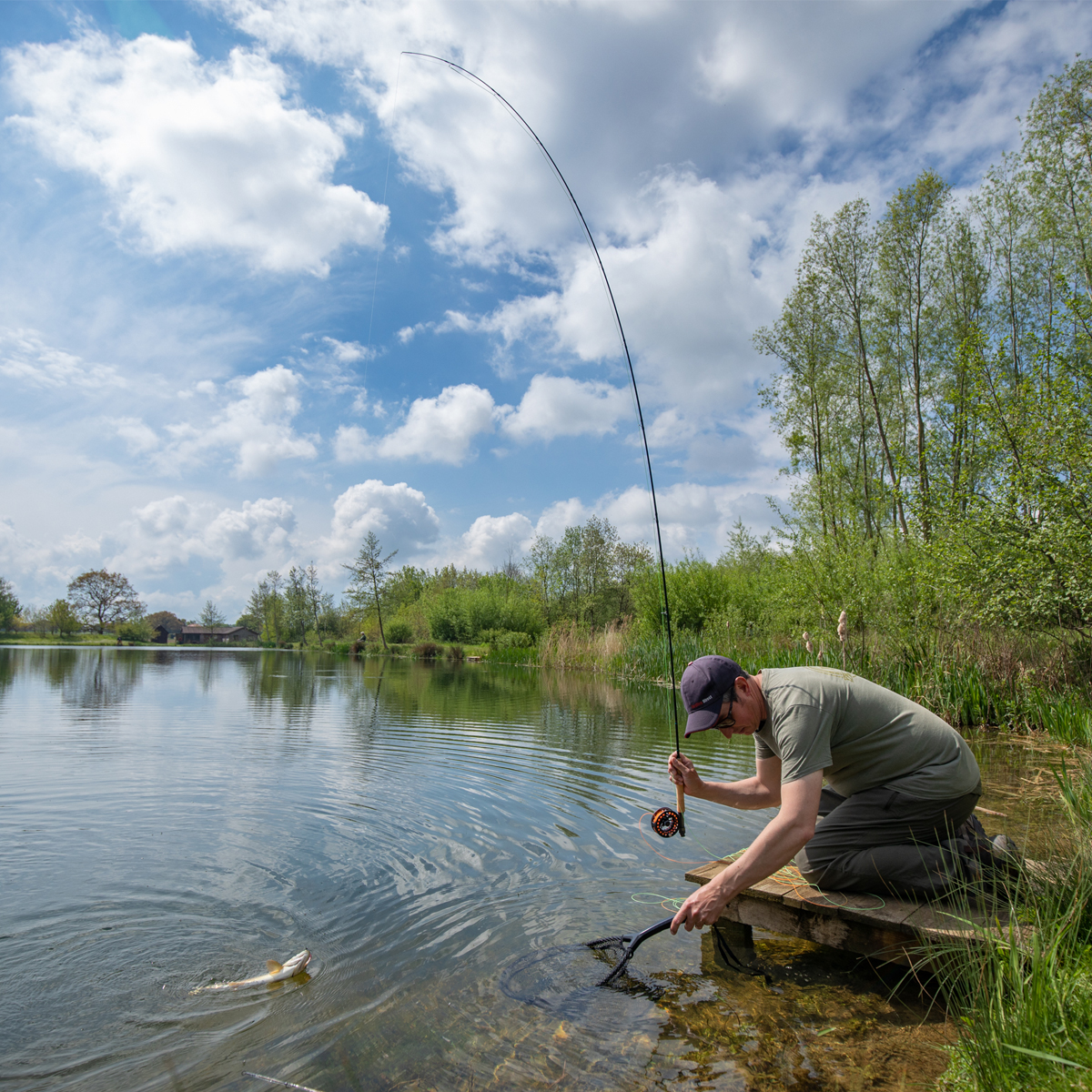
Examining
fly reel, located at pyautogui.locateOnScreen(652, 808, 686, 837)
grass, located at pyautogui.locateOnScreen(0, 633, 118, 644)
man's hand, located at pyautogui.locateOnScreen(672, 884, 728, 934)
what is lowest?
grass, located at pyautogui.locateOnScreen(0, 633, 118, 644)

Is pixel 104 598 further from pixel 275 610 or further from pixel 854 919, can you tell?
pixel 854 919

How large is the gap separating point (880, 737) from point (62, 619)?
92803mm

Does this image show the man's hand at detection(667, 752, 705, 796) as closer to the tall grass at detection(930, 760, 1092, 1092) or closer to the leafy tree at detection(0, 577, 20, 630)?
the tall grass at detection(930, 760, 1092, 1092)

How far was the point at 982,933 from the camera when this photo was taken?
2.78m

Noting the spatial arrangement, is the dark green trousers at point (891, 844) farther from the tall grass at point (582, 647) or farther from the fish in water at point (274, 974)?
the tall grass at point (582, 647)

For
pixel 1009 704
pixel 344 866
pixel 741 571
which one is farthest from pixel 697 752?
pixel 741 571

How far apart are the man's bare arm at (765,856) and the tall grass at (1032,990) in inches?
26.0

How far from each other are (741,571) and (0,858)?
30.1 metres

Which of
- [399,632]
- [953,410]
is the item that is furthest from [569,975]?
[399,632]

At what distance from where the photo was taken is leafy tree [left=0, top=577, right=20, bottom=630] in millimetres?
74938

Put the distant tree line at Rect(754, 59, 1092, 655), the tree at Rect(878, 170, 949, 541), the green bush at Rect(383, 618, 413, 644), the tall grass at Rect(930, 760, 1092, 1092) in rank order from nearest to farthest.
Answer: the tall grass at Rect(930, 760, 1092, 1092) → the distant tree line at Rect(754, 59, 1092, 655) → the tree at Rect(878, 170, 949, 541) → the green bush at Rect(383, 618, 413, 644)

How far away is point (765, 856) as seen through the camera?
2941mm

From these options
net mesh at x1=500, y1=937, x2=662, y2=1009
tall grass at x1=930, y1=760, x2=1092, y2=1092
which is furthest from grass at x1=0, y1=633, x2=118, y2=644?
tall grass at x1=930, y1=760, x2=1092, y2=1092

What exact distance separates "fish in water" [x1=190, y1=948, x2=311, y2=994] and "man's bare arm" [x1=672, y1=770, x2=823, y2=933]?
1907 mm
